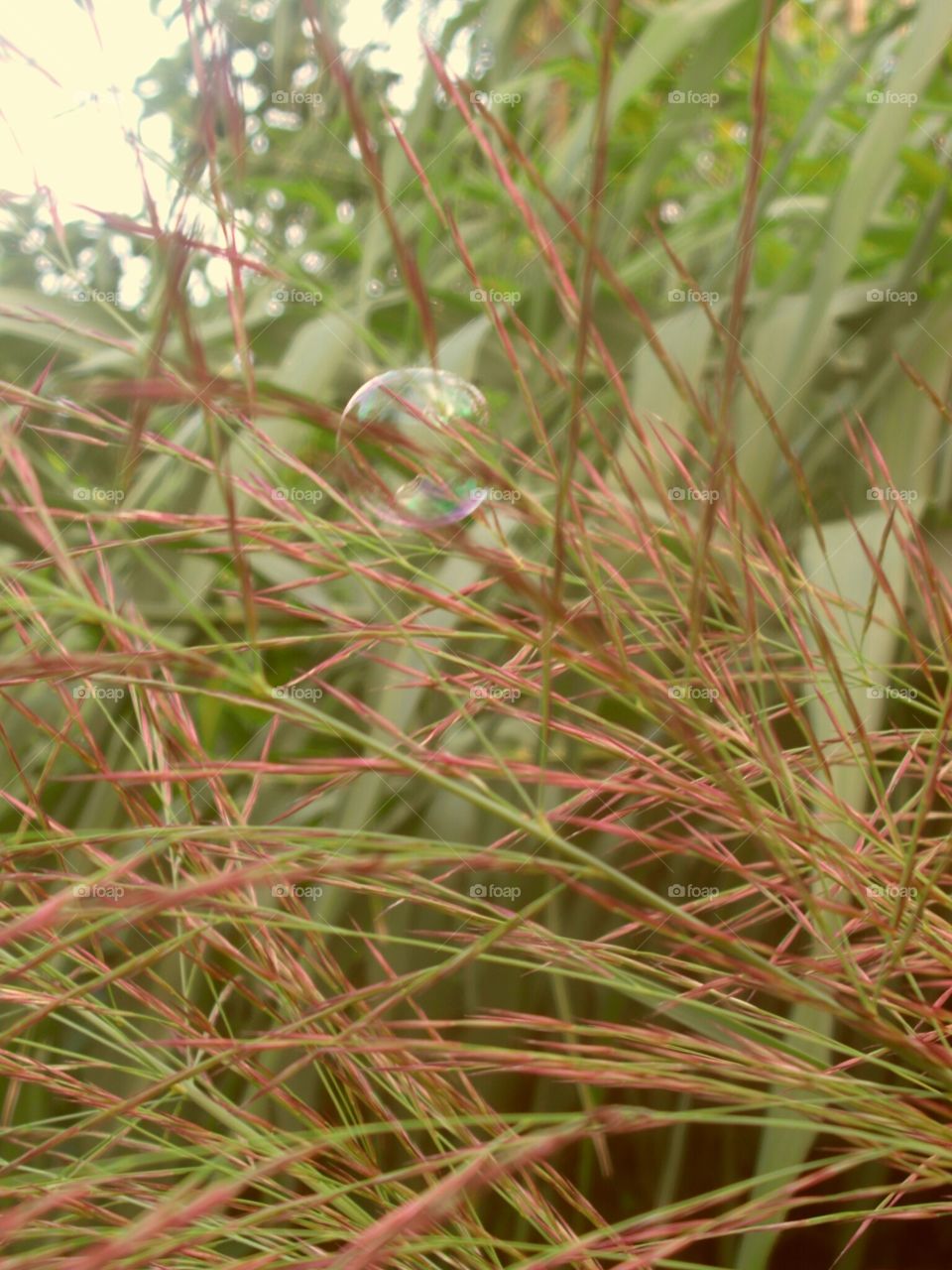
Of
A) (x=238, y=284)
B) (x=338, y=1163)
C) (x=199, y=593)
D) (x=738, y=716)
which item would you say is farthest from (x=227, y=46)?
(x=199, y=593)

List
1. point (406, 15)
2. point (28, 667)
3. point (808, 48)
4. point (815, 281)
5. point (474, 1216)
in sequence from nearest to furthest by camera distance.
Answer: point (28, 667)
point (474, 1216)
point (815, 281)
point (406, 15)
point (808, 48)

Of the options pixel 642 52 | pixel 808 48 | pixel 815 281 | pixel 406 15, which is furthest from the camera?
pixel 808 48

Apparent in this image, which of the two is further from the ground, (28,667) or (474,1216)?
(28,667)

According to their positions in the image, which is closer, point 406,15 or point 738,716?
point 738,716

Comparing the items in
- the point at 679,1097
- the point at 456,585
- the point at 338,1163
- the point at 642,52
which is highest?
the point at 642,52

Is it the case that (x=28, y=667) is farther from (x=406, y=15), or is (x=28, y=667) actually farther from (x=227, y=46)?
(x=406, y=15)

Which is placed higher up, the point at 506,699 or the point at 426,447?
the point at 426,447

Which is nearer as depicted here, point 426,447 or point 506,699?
point 426,447
